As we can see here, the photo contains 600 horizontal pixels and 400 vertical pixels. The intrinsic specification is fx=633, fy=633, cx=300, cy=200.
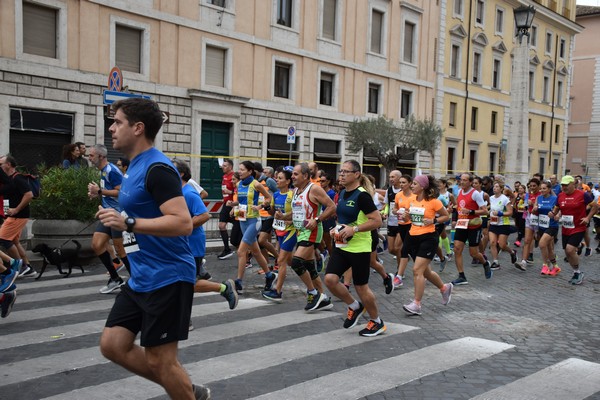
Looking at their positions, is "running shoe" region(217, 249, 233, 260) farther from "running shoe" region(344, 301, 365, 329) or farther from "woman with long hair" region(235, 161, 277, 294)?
"running shoe" region(344, 301, 365, 329)

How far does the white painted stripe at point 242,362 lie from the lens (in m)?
4.64

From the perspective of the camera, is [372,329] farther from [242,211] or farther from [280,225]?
[242,211]

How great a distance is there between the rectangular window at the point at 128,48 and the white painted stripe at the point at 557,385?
19032 mm

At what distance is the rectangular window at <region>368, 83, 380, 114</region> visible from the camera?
32125 millimetres

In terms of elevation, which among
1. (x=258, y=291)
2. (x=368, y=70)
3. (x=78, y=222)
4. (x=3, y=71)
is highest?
(x=368, y=70)

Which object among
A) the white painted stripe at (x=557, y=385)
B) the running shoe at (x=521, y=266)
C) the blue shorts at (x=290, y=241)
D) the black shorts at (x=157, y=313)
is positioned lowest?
the running shoe at (x=521, y=266)

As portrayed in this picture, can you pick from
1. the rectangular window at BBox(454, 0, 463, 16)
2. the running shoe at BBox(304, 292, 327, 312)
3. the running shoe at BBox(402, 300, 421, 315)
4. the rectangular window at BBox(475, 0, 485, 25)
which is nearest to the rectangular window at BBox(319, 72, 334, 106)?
the rectangular window at BBox(454, 0, 463, 16)

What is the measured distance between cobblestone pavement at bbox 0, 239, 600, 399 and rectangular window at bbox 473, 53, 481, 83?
33.7m

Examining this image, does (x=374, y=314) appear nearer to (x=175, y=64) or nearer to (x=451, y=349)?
(x=451, y=349)

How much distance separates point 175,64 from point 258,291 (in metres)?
15.7

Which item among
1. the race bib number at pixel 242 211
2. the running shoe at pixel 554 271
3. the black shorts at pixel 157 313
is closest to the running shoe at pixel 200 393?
the black shorts at pixel 157 313

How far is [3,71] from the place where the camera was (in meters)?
18.4

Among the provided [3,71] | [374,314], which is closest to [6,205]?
[374,314]

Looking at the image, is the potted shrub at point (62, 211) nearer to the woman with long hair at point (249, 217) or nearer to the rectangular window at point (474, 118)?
the woman with long hair at point (249, 217)
